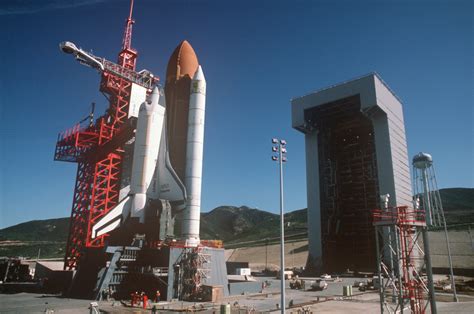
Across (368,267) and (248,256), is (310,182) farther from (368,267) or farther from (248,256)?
(248,256)

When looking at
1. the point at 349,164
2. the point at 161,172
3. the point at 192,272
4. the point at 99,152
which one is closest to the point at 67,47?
the point at 99,152

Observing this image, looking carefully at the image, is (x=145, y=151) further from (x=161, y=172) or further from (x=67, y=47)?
(x=67, y=47)

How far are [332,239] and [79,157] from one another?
161 feet

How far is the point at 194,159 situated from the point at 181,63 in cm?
1584

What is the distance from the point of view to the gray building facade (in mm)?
62500

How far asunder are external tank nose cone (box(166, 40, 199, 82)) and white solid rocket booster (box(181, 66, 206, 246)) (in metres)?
3.47

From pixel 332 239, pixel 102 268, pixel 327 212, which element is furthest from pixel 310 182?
pixel 102 268

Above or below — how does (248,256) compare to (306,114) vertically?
below

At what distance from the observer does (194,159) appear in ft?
135

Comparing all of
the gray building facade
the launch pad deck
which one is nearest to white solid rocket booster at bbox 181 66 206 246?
the launch pad deck

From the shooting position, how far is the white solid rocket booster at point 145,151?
40.7 meters

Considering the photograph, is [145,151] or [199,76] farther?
[199,76]

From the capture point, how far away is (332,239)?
67312 millimetres

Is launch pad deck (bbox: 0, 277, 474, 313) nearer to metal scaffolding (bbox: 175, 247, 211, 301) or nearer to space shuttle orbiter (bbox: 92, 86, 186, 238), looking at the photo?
metal scaffolding (bbox: 175, 247, 211, 301)
